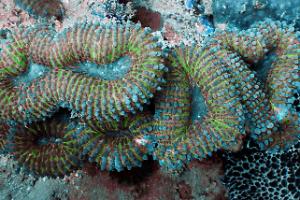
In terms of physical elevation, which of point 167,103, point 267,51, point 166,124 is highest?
point 267,51

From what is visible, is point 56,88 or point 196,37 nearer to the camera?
point 56,88

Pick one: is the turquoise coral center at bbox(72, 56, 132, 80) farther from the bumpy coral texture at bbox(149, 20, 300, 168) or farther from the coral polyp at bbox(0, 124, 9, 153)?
the coral polyp at bbox(0, 124, 9, 153)

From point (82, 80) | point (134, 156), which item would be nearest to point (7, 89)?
point (82, 80)

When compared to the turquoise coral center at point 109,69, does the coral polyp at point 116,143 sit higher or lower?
lower

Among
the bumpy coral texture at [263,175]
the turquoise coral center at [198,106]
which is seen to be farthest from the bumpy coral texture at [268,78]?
the turquoise coral center at [198,106]

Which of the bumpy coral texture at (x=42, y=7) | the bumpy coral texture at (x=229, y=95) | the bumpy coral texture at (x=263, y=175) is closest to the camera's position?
the bumpy coral texture at (x=229, y=95)

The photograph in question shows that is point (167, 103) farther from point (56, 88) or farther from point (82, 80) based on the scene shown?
point (56, 88)

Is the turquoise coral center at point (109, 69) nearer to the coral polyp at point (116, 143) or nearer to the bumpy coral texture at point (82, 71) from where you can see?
the bumpy coral texture at point (82, 71)

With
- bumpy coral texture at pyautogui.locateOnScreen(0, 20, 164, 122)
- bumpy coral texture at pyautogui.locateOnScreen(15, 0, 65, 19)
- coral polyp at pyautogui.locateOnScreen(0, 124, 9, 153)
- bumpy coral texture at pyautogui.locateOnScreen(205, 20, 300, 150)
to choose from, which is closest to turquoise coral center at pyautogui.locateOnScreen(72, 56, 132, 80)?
bumpy coral texture at pyautogui.locateOnScreen(0, 20, 164, 122)
